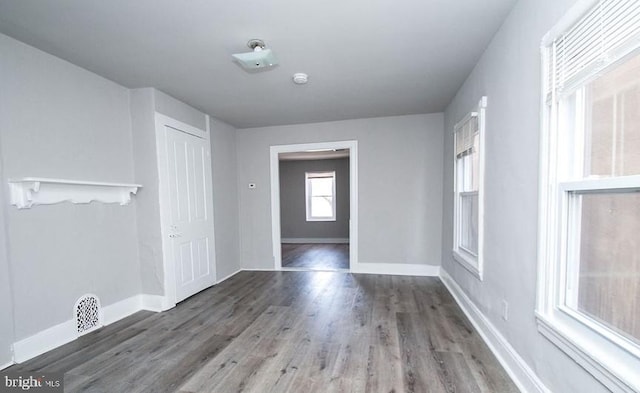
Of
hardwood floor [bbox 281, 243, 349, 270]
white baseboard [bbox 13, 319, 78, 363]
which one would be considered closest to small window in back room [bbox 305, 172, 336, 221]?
hardwood floor [bbox 281, 243, 349, 270]

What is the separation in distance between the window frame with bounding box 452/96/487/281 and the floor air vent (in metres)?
3.57

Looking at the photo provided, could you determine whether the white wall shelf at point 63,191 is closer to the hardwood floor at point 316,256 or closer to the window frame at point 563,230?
the hardwood floor at point 316,256

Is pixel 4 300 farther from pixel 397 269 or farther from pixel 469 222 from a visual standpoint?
pixel 397 269

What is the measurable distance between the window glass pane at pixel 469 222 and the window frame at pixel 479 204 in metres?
0.02

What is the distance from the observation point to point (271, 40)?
2.04 m

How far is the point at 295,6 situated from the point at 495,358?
111 inches

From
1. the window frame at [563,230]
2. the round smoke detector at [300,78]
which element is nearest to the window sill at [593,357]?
Result: the window frame at [563,230]


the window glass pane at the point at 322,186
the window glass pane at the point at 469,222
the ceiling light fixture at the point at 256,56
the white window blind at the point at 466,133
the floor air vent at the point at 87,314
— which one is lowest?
the floor air vent at the point at 87,314

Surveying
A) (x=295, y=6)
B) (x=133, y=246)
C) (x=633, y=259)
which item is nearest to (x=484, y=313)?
(x=633, y=259)

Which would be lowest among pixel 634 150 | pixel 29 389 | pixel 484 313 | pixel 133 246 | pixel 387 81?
pixel 29 389

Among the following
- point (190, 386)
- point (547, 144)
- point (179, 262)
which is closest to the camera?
point (547, 144)

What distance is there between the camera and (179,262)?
3193 mm

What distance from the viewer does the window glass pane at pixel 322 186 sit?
752 centimetres

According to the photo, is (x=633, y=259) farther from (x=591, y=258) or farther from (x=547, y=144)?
(x=547, y=144)
